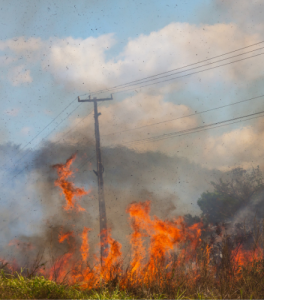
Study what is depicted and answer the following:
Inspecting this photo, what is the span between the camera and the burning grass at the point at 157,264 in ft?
9.43

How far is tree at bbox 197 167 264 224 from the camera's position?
2990mm

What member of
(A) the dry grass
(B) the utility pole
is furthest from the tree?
(B) the utility pole

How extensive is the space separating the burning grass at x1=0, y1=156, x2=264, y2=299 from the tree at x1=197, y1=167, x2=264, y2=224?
158 millimetres

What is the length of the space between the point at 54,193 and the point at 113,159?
A: 2.39 feet

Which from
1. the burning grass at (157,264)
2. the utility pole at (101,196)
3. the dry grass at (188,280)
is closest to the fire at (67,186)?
the burning grass at (157,264)

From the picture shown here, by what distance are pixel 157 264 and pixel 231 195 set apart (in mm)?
1097

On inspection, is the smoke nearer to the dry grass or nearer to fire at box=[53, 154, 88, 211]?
fire at box=[53, 154, 88, 211]

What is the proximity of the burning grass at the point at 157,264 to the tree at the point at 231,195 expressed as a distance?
16cm

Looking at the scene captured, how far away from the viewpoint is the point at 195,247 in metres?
2.97

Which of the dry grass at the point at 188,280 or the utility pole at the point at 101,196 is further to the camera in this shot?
the utility pole at the point at 101,196

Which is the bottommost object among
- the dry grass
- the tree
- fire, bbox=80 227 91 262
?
the dry grass

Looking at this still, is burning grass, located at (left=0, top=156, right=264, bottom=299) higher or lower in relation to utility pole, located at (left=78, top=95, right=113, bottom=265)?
lower

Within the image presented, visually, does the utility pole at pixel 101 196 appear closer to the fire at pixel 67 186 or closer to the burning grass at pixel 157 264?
the burning grass at pixel 157 264

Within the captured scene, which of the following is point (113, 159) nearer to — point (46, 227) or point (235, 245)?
point (46, 227)
